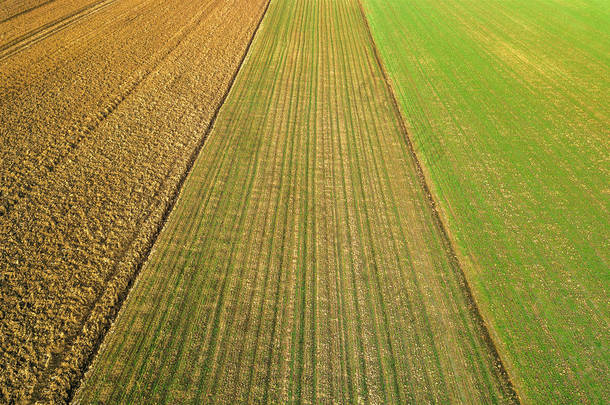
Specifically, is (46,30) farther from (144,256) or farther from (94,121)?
(144,256)

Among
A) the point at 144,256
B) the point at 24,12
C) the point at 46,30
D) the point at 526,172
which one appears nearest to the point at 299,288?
the point at 144,256

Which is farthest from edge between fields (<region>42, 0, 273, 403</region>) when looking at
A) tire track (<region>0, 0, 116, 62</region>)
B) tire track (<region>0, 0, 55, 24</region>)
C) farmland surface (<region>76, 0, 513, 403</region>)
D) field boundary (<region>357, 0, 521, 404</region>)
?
tire track (<region>0, 0, 55, 24</region>)

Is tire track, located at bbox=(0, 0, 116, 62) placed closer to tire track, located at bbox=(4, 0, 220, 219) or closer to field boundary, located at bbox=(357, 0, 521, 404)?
tire track, located at bbox=(4, 0, 220, 219)

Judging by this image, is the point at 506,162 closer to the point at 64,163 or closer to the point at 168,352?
the point at 168,352

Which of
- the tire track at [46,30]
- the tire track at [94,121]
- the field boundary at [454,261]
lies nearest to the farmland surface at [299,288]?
the field boundary at [454,261]

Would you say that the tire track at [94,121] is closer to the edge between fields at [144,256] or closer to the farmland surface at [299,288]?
the edge between fields at [144,256]

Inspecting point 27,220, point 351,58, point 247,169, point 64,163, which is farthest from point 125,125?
point 351,58
